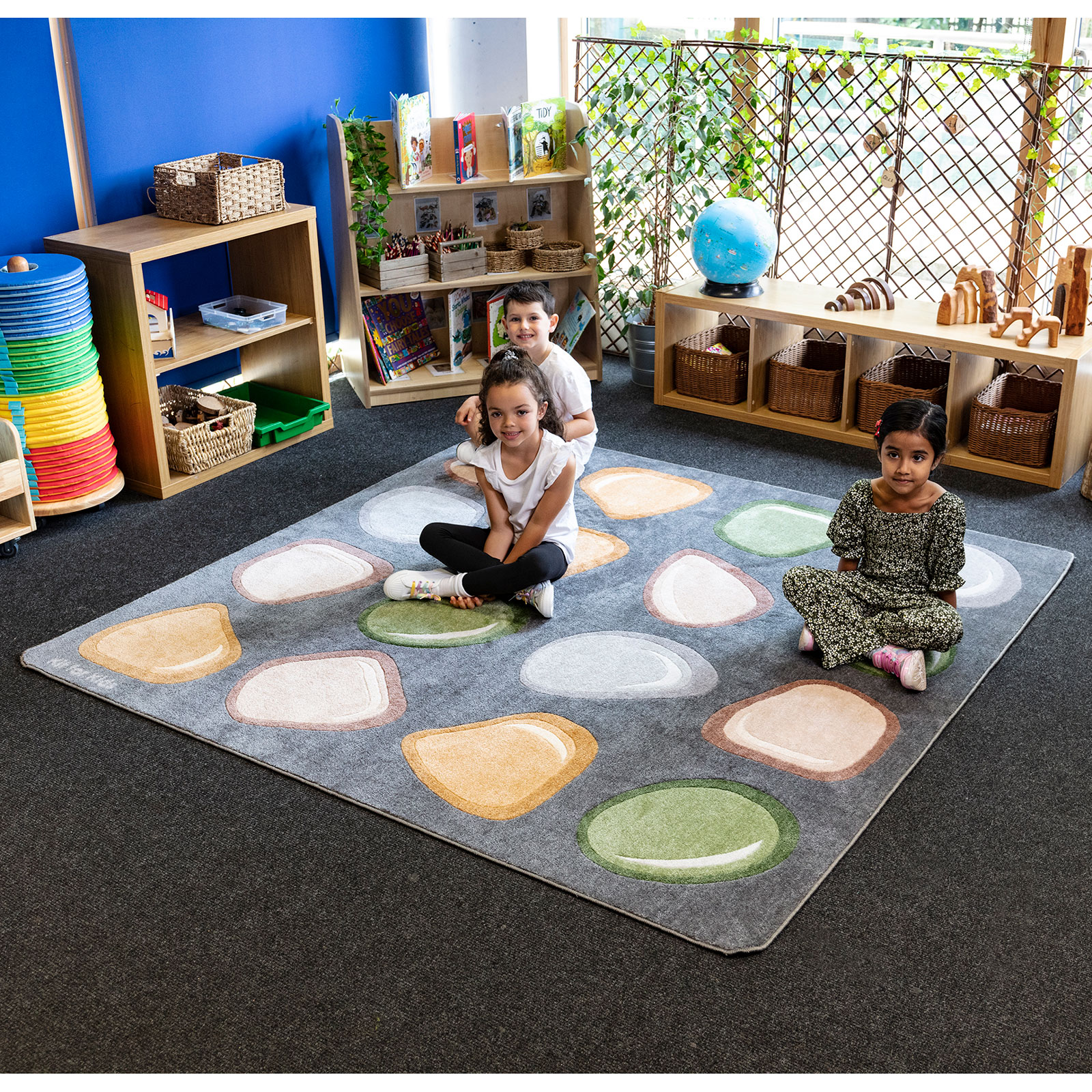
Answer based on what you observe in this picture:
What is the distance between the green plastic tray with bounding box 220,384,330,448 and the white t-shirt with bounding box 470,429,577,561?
4.25 feet

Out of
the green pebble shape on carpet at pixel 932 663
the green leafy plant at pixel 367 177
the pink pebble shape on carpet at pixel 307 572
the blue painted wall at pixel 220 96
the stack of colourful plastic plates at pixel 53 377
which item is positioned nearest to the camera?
the green pebble shape on carpet at pixel 932 663

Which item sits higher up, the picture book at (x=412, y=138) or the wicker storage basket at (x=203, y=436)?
the picture book at (x=412, y=138)

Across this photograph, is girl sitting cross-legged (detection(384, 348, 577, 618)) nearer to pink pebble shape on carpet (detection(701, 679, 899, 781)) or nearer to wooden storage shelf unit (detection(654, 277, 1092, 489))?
pink pebble shape on carpet (detection(701, 679, 899, 781))

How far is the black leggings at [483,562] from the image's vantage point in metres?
3.13

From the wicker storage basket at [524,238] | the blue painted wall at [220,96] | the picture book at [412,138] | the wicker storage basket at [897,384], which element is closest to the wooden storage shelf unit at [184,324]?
the blue painted wall at [220,96]

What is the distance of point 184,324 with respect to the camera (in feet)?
14.1

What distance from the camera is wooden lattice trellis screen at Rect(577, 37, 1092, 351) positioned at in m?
4.21

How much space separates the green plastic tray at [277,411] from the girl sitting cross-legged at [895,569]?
2.15 metres

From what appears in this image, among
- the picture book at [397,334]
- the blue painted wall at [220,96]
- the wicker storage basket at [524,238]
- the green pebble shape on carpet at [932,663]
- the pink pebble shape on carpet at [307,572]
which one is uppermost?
the blue painted wall at [220,96]

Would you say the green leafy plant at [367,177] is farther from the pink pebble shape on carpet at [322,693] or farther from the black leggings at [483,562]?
the pink pebble shape on carpet at [322,693]

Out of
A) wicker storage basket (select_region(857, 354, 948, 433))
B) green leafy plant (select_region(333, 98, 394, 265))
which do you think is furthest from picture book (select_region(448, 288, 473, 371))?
wicker storage basket (select_region(857, 354, 948, 433))

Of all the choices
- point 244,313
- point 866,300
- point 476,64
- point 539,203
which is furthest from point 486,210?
point 866,300

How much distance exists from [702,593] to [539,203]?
7.80ft

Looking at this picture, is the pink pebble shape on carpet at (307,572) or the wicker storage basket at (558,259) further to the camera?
the wicker storage basket at (558,259)
